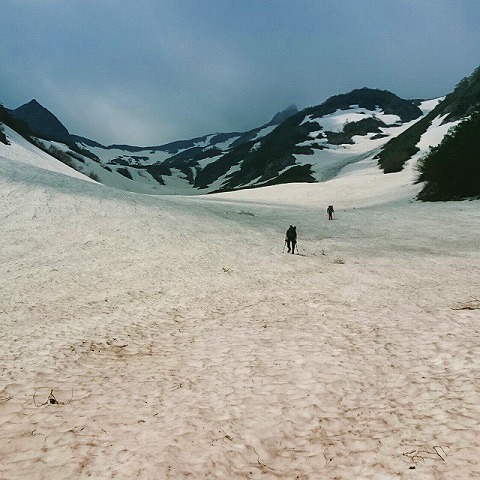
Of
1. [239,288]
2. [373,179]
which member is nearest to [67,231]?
[239,288]

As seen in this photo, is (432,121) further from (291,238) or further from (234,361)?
(234,361)

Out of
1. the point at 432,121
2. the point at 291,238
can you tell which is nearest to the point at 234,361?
the point at 291,238

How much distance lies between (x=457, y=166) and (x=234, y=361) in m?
49.0

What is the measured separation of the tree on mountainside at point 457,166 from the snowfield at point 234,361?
2800 cm

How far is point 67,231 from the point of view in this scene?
26.3 metres

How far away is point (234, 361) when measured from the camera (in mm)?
9734

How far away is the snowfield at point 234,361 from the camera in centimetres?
603

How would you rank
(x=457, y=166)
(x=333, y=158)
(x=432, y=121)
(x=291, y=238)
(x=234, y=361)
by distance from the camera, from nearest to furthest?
1. (x=234, y=361)
2. (x=291, y=238)
3. (x=457, y=166)
4. (x=432, y=121)
5. (x=333, y=158)

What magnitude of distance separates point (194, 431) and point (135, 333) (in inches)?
231

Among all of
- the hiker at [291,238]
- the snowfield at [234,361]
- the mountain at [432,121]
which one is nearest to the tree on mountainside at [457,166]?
the snowfield at [234,361]

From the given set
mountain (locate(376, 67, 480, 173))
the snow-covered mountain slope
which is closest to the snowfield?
the snow-covered mountain slope

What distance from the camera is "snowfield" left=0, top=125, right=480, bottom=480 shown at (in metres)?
6.03

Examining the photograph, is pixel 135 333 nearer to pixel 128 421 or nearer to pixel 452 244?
pixel 128 421

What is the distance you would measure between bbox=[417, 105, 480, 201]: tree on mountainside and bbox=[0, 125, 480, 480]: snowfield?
2800 cm
